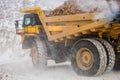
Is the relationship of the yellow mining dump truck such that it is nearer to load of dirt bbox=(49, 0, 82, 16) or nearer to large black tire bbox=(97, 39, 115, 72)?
large black tire bbox=(97, 39, 115, 72)

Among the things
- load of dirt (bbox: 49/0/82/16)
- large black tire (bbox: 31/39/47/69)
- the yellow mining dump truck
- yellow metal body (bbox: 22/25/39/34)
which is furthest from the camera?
yellow metal body (bbox: 22/25/39/34)

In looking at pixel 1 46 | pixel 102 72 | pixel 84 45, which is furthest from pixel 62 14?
pixel 1 46

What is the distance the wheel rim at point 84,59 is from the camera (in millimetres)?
10809

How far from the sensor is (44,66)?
13070 mm

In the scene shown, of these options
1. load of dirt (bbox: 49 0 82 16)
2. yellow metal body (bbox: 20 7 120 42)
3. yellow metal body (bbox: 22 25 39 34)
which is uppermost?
load of dirt (bbox: 49 0 82 16)

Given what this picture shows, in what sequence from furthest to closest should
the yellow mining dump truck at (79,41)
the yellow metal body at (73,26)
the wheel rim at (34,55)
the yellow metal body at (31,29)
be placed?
1. the wheel rim at (34,55)
2. the yellow metal body at (31,29)
3. the yellow mining dump truck at (79,41)
4. the yellow metal body at (73,26)

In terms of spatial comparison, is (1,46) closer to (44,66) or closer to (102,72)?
(44,66)

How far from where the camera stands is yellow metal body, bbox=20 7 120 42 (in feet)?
34.1

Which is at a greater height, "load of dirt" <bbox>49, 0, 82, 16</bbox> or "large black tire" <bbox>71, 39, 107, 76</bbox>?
"load of dirt" <bbox>49, 0, 82, 16</bbox>

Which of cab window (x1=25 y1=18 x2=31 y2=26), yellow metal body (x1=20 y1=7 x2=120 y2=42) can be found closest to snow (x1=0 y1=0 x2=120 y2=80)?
yellow metal body (x1=20 y1=7 x2=120 y2=42)

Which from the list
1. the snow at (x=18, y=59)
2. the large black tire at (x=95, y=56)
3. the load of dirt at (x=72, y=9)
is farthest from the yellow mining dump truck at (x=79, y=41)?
the snow at (x=18, y=59)

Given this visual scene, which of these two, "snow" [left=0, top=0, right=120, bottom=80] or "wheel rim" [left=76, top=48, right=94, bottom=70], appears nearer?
"wheel rim" [left=76, top=48, right=94, bottom=70]

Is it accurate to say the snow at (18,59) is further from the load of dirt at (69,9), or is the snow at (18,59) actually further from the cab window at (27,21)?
the load of dirt at (69,9)

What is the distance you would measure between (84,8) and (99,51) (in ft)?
4.75
